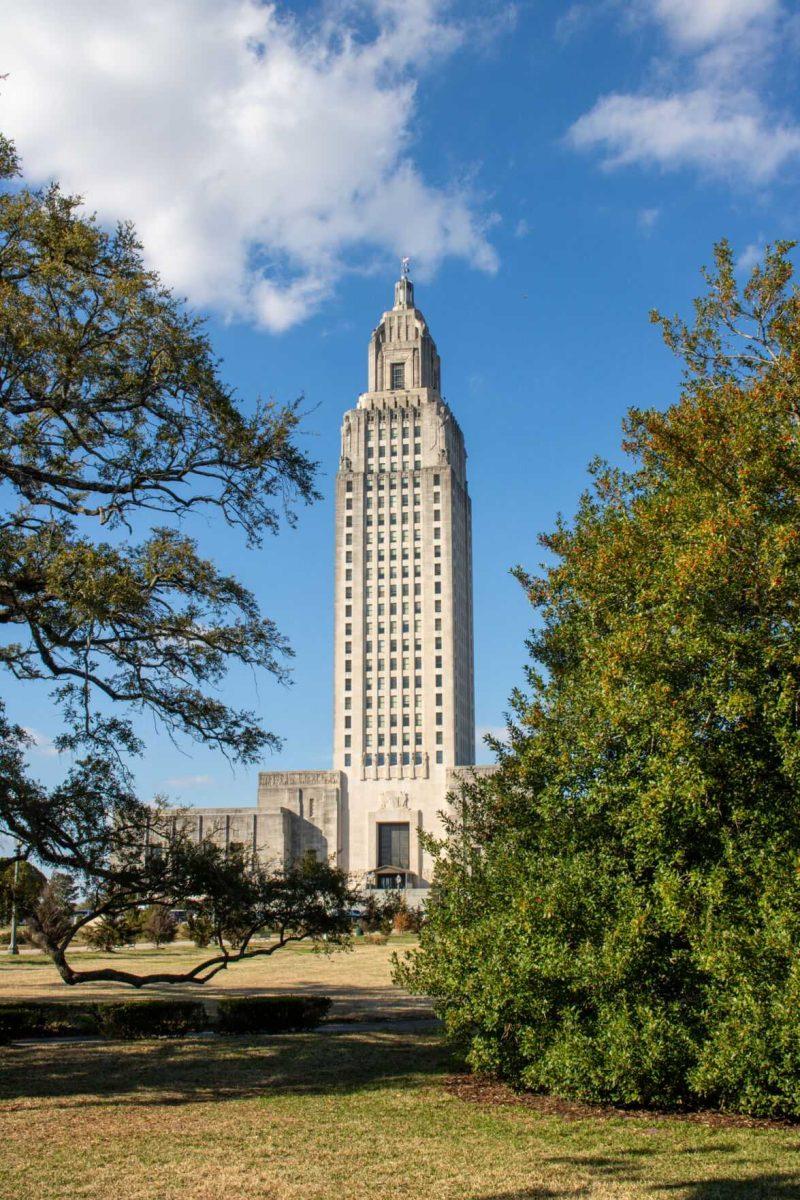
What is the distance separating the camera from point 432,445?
96375 millimetres

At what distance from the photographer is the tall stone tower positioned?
88.6 metres

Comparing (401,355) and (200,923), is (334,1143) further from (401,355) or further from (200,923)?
(401,355)

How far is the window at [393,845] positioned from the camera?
291 feet

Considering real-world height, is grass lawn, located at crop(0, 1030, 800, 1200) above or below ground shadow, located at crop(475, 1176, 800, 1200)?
below

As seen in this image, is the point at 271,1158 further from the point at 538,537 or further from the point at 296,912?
the point at 538,537

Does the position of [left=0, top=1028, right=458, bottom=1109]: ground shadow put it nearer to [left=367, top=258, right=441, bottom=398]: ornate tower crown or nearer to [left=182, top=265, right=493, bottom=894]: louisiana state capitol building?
[left=182, top=265, right=493, bottom=894]: louisiana state capitol building

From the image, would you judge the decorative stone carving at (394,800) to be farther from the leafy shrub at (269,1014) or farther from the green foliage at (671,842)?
the green foliage at (671,842)

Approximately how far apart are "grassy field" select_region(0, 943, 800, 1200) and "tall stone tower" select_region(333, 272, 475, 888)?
7097cm

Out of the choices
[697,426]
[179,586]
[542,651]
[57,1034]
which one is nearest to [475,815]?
[542,651]

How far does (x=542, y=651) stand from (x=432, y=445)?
81.0 meters

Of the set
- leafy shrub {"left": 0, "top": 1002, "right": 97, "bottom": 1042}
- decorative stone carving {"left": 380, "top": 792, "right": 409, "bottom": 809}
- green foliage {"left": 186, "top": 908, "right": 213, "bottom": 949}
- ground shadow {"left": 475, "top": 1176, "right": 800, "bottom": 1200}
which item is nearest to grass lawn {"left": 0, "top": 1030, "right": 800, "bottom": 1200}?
ground shadow {"left": 475, "top": 1176, "right": 800, "bottom": 1200}

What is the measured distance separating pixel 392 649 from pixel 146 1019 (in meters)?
72.3

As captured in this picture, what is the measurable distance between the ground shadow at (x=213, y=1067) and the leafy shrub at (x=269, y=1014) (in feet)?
3.05

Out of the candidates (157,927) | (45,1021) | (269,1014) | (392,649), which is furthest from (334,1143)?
(392,649)
